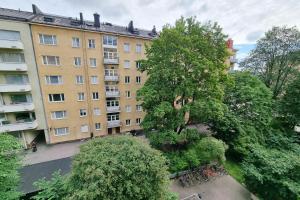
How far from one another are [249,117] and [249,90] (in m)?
3.48

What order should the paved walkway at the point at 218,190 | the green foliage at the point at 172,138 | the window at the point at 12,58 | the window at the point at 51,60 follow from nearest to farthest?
the paved walkway at the point at 218,190, the green foliage at the point at 172,138, the window at the point at 12,58, the window at the point at 51,60

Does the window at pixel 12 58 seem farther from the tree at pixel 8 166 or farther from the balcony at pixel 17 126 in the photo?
the tree at pixel 8 166

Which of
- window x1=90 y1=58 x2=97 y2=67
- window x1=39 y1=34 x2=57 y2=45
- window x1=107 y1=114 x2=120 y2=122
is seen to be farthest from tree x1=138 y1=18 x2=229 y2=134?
window x1=39 y1=34 x2=57 y2=45

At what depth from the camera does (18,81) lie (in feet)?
60.9

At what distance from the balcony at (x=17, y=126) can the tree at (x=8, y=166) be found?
42.8 feet

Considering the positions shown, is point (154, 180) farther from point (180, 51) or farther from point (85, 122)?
point (85, 122)

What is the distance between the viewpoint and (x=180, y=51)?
48.1 ft

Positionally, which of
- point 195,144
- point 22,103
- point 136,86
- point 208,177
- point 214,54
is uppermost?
point 214,54

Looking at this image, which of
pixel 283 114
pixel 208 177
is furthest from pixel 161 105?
pixel 283 114

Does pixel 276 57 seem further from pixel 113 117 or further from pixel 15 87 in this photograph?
pixel 15 87

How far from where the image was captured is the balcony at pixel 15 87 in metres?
17.3

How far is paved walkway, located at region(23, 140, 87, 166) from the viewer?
1832 centimetres

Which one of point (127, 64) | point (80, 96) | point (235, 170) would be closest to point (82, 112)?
point (80, 96)

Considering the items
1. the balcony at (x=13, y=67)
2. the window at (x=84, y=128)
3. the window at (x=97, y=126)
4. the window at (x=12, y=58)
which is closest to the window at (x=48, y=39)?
the window at (x=12, y=58)
